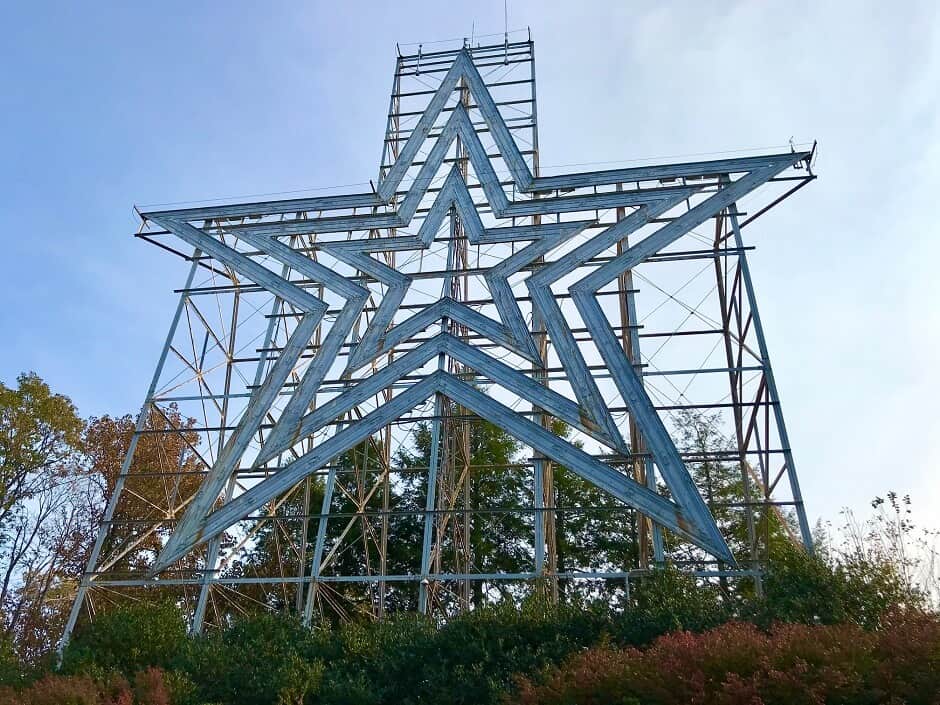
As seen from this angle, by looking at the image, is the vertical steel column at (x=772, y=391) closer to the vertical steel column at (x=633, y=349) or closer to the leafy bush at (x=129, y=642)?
the vertical steel column at (x=633, y=349)

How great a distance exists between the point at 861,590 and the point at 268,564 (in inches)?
722

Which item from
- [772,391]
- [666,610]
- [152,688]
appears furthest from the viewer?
[772,391]

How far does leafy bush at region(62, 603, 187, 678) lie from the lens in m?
12.2

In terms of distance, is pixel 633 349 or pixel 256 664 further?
pixel 633 349

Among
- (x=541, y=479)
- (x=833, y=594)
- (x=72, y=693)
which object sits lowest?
(x=72, y=693)

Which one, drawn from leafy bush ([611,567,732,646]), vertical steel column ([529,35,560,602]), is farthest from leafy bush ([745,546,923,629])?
vertical steel column ([529,35,560,602])

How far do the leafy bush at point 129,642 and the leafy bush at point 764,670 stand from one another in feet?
18.4

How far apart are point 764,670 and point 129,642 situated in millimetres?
8607

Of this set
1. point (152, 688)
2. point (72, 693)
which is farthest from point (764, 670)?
point (72, 693)

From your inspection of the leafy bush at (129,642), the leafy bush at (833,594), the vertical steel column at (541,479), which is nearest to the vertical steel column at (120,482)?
the leafy bush at (129,642)

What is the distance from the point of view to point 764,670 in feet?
27.5

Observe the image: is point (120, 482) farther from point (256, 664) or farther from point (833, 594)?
point (833, 594)

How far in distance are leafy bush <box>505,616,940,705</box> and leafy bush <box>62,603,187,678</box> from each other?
5.61m

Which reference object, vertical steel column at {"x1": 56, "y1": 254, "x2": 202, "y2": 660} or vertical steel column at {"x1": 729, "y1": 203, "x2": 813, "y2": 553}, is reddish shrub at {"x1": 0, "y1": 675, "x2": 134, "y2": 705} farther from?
vertical steel column at {"x1": 729, "y1": 203, "x2": 813, "y2": 553}
